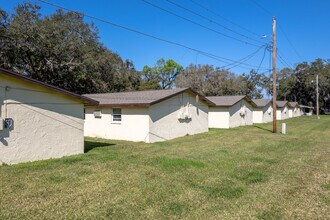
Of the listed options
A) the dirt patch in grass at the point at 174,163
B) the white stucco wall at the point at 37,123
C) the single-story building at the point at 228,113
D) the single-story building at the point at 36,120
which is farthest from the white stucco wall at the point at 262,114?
the white stucco wall at the point at 37,123

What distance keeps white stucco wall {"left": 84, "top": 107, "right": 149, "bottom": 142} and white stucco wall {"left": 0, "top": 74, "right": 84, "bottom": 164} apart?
174 inches

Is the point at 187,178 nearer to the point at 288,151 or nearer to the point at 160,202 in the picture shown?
the point at 160,202

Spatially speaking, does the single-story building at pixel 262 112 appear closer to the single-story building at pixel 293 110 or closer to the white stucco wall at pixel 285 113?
the white stucco wall at pixel 285 113

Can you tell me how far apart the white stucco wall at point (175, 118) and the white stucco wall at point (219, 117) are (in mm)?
5141

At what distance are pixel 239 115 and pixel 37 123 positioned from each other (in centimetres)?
2161

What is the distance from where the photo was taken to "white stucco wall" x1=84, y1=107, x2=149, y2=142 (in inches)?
566

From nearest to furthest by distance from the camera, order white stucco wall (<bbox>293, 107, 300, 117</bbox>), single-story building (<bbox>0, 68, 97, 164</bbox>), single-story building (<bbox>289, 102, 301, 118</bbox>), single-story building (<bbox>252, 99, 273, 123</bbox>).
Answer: single-story building (<bbox>0, 68, 97, 164</bbox>)
single-story building (<bbox>252, 99, 273, 123</bbox>)
single-story building (<bbox>289, 102, 301, 118</bbox>)
white stucco wall (<bbox>293, 107, 300, 117</bbox>)

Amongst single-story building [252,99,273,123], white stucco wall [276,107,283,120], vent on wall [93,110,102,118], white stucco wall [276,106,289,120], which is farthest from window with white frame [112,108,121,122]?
white stucco wall [276,107,283,120]

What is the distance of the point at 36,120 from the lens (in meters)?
8.84

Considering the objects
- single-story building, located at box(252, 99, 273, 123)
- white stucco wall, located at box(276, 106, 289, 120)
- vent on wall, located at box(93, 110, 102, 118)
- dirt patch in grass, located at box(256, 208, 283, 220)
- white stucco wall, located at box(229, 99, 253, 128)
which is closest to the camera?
dirt patch in grass, located at box(256, 208, 283, 220)

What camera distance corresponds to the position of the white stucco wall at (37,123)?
26.4 ft

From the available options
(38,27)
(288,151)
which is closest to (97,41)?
(38,27)

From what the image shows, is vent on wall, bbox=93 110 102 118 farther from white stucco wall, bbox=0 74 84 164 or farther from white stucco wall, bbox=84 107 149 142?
white stucco wall, bbox=0 74 84 164

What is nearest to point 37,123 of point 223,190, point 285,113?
point 223,190
